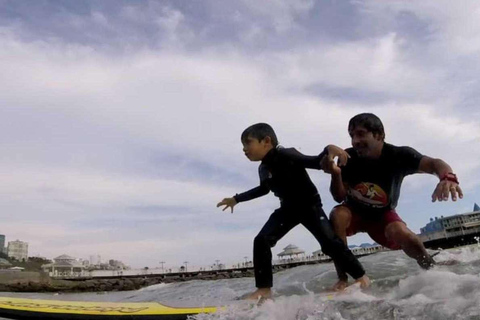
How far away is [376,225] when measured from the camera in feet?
13.1

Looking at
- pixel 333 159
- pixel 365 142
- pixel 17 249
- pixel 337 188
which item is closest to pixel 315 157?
pixel 333 159

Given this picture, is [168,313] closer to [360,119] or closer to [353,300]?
[353,300]

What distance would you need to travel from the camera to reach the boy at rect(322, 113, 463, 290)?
12.2ft

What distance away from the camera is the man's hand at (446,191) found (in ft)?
9.30

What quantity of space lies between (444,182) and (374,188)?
971 millimetres

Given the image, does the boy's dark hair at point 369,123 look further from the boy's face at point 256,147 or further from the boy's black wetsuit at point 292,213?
the boy's face at point 256,147

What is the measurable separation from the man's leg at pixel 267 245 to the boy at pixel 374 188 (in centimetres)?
52

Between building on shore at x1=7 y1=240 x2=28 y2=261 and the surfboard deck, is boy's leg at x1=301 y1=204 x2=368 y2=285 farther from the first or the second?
building on shore at x1=7 y1=240 x2=28 y2=261

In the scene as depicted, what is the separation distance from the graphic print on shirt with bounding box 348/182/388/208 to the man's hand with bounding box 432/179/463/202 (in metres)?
0.94

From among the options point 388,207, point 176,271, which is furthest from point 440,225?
point 388,207

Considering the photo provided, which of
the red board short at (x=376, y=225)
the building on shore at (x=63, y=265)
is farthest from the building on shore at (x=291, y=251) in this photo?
→ the building on shore at (x=63, y=265)

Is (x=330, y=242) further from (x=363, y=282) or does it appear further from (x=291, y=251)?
(x=291, y=251)

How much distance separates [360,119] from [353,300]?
1.93 metres

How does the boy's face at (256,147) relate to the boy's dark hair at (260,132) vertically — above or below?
below
